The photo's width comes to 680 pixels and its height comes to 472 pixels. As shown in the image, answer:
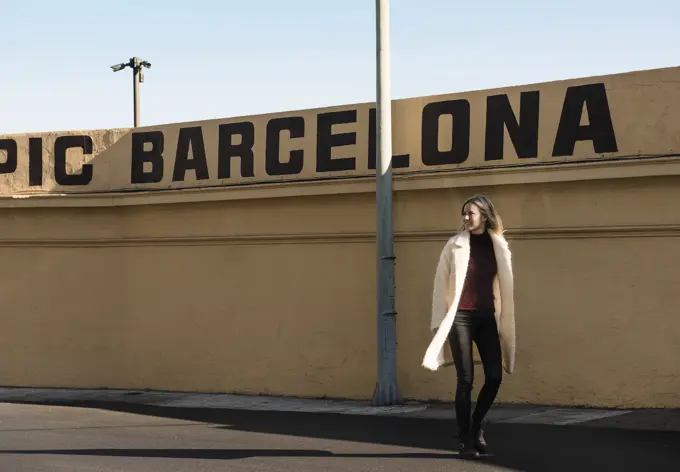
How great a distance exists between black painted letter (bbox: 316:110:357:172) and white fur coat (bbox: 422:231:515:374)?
5790 millimetres

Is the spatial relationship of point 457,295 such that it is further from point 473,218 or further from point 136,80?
point 136,80

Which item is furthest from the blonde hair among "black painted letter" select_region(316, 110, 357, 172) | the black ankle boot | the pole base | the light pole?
the light pole

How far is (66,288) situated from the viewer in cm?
1547

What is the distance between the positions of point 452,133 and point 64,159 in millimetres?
6089

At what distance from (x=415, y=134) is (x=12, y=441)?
577cm

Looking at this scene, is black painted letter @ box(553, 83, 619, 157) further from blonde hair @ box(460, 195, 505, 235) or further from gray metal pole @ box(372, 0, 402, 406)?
blonde hair @ box(460, 195, 505, 235)

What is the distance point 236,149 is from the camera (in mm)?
14102

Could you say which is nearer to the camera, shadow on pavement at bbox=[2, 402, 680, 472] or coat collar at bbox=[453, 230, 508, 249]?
shadow on pavement at bbox=[2, 402, 680, 472]

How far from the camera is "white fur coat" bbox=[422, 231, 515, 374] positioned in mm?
7215

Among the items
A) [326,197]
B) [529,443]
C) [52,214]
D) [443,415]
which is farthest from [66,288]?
[529,443]

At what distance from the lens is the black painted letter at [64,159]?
15.4 m

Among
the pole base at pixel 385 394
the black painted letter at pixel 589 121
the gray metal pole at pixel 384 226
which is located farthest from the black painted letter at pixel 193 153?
the black painted letter at pixel 589 121

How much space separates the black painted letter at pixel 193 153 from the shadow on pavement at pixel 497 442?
15.1ft

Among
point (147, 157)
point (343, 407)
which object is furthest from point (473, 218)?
point (147, 157)
